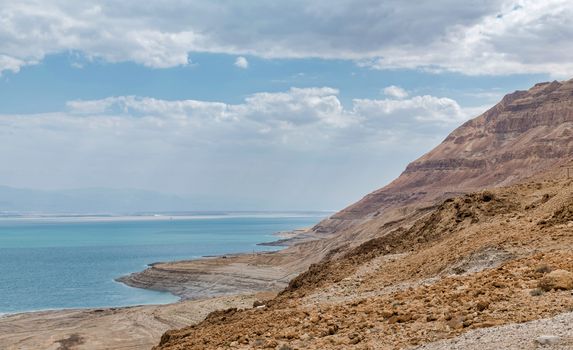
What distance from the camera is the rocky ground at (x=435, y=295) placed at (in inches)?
569

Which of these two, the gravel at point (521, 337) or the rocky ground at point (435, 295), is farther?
the rocky ground at point (435, 295)

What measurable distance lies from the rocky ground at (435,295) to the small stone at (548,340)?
0.35 ft

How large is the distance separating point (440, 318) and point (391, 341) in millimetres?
1483

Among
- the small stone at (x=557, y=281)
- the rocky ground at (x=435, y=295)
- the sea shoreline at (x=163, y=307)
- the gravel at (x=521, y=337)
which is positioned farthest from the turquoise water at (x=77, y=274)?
the gravel at (x=521, y=337)

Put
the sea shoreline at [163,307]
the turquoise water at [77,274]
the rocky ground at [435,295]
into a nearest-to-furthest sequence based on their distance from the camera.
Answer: the rocky ground at [435,295], the sea shoreline at [163,307], the turquoise water at [77,274]

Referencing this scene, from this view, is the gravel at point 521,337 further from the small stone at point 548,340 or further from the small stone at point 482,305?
the small stone at point 482,305

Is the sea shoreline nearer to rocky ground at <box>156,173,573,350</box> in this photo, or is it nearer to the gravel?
rocky ground at <box>156,173,573,350</box>

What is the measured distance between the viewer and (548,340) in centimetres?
1141

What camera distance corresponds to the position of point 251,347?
16641 millimetres

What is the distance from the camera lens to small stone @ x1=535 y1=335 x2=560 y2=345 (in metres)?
11.3

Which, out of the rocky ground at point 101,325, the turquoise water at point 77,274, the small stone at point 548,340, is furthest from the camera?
the turquoise water at point 77,274

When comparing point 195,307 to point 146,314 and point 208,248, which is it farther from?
point 208,248

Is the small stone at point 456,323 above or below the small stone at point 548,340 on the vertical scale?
below

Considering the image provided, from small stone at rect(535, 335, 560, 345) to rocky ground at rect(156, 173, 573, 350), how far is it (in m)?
0.11
